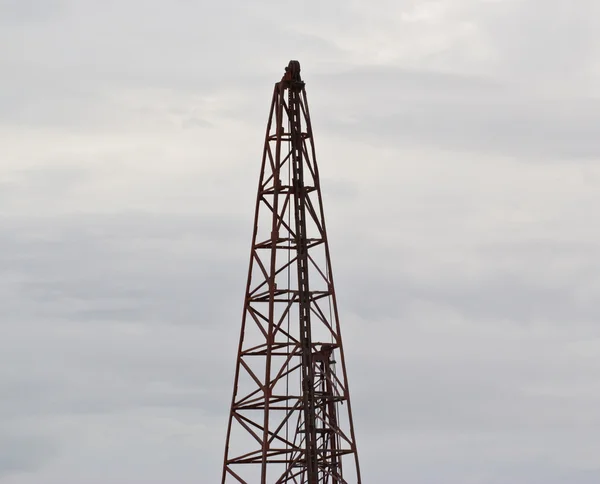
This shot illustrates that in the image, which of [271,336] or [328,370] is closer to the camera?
[271,336]

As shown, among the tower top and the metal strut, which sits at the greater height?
the tower top

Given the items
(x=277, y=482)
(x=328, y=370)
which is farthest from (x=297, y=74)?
(x=277, y=482)

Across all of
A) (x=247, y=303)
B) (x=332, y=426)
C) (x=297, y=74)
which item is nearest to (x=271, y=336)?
(x=247, y=303)

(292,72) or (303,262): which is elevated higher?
(292,72)

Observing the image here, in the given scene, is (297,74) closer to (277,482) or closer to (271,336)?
(271,336)

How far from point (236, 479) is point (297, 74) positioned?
2280 centimetres

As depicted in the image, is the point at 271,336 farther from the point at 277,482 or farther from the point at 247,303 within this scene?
the point at 277,482

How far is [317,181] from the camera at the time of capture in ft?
250

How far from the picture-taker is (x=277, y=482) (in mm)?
73625

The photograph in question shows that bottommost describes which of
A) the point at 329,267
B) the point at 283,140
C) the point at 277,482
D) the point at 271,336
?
the point at 277,482

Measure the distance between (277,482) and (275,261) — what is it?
1212 centimetres

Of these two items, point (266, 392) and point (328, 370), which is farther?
point (328, 370)

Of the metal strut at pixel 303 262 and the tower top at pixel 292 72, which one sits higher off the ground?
the tower top at pixel 292 72

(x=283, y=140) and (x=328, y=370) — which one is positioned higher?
(x=283, y=140)
